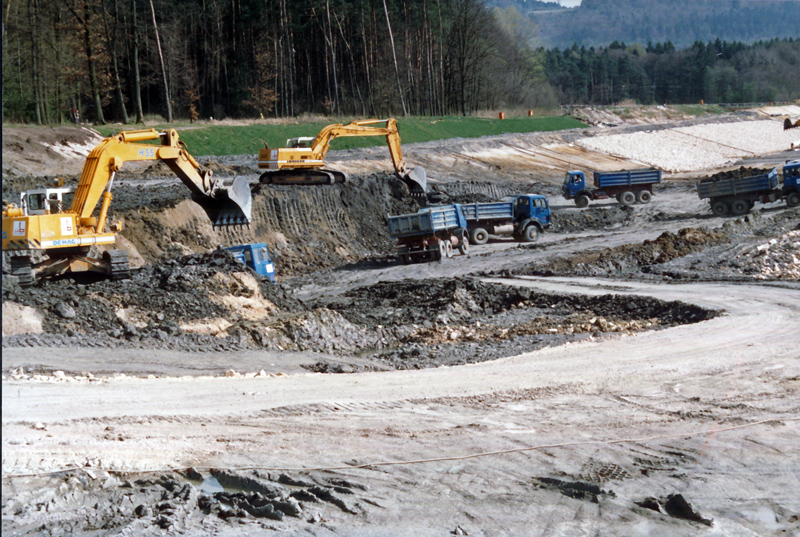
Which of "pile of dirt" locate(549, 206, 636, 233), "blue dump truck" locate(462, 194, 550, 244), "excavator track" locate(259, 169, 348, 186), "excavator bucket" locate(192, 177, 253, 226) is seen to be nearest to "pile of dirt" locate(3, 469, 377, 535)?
"excavator bucket" locate(192, 177, 253, 226)

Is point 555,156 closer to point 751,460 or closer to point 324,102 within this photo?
point 324,102

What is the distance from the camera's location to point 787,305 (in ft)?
55.3

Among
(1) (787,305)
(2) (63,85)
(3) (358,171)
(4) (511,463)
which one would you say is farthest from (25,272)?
(2) (63,85)

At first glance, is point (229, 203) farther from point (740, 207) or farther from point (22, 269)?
point (740, 207)

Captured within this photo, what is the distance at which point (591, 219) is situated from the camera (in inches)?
1313

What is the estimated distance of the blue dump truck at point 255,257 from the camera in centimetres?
2064

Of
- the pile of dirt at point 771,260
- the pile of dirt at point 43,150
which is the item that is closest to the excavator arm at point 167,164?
the pile of dirt at point 43,150

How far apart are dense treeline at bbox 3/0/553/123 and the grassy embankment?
4786 mm

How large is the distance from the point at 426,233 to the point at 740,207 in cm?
1513

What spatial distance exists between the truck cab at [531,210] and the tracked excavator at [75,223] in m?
14.6

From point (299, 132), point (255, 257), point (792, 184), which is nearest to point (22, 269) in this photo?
point (255, 257)

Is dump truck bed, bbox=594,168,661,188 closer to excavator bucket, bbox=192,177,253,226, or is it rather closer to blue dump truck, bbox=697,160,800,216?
blue dump truck, bbox=697,160,800,216

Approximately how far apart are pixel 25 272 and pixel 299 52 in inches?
1991

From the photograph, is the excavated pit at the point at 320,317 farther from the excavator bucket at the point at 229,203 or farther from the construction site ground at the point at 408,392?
the excavator bucket at the point at 229,203
